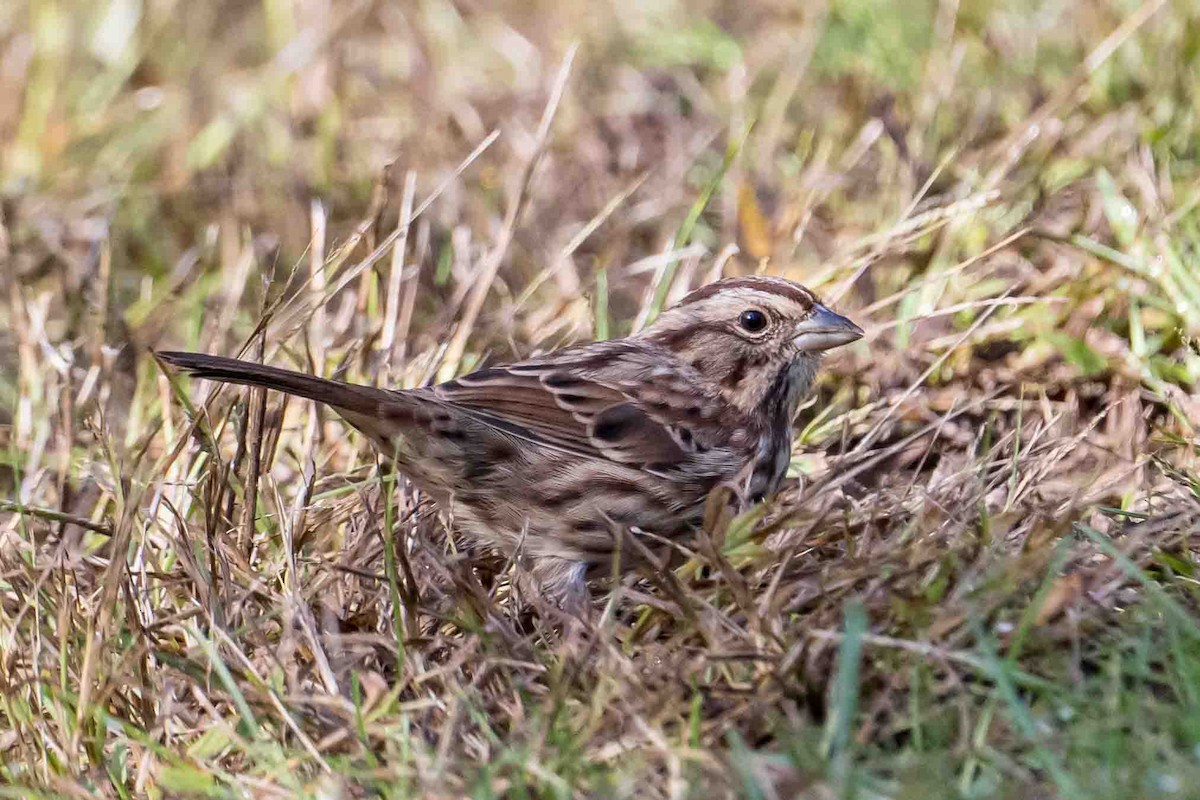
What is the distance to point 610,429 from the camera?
349cm

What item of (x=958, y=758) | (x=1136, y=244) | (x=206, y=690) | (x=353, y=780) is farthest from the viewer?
(x=1136, y=244)

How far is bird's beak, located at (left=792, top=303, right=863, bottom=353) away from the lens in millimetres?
3471

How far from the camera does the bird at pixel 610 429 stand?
10.9 ft

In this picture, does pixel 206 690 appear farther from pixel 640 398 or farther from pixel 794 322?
pixel 794 322

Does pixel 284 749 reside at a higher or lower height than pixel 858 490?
lower

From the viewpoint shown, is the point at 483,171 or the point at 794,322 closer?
the point at 794,322

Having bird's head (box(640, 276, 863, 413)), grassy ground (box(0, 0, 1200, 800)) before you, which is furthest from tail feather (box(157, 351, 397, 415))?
bird's head (box(640, 276, 863, 413))

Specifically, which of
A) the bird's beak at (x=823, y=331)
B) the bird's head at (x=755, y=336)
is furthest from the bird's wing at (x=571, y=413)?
the bird's beak at (x=823, y=331)

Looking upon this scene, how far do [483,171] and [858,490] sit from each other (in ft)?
6.96

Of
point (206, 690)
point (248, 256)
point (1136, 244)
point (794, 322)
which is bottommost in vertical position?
point (206, 690)

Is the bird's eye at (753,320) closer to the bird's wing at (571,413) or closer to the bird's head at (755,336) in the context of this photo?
the bird's head at (755,336)

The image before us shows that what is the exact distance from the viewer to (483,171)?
17.4 ft

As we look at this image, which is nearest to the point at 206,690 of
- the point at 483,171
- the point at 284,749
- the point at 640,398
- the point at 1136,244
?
the point at 284,749

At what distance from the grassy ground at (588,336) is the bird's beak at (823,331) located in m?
0.27
